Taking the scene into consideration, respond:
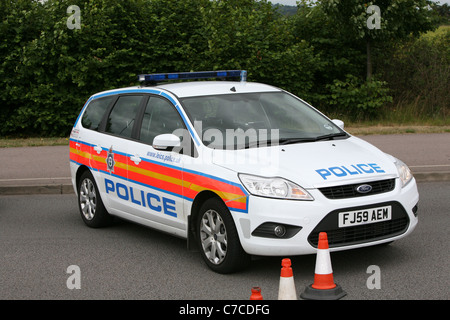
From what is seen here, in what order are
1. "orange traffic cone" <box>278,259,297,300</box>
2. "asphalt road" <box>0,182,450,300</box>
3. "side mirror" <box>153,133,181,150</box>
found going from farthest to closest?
"side mirror" <box>153,133,181,150</box>
"asphalt road" <box>0,182,450,300</box>
"orange traffic cone" <box>278,259,297,300</box>

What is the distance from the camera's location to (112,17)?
57.6ft

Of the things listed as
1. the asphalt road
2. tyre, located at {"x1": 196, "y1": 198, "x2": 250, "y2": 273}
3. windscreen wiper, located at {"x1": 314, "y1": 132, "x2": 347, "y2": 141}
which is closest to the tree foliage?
the asphalt road

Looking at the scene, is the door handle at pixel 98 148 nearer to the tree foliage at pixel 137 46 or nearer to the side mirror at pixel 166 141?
the side mirror at pixel 166 141

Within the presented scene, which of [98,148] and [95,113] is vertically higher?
[95,113]

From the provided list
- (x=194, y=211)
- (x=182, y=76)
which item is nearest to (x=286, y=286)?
(x=194, y=211)

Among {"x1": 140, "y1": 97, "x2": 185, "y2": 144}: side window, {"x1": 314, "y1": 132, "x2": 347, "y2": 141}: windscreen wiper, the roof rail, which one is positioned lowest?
{"x1": 314, "y1": 132, "x2": 347, "y2": 141}: windscreen wiper

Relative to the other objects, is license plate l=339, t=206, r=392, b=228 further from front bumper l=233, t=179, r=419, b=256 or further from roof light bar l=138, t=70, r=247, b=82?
roof light bar l=138, t=70, r=247, b=82

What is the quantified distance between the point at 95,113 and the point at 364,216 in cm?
405

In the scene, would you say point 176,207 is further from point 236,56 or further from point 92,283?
point 236,56

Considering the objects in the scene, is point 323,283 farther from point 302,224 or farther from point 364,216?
point 364,216

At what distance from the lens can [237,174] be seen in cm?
624

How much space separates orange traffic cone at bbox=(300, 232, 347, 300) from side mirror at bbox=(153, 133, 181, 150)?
6.07 ft

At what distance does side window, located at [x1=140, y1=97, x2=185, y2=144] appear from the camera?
735cm

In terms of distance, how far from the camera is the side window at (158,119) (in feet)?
24.1
